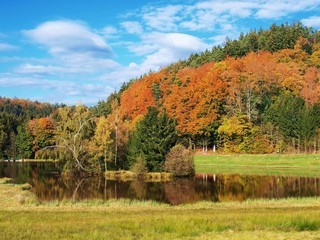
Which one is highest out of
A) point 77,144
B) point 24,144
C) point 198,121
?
point 198,121

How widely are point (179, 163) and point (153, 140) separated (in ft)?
18.0

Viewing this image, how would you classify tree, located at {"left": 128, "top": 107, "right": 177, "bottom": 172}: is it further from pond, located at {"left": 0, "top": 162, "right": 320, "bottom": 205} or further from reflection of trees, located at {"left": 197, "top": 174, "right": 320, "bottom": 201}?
reflection of trees, located at {"left": 197, "top": 174, "right": 320, "bottom": 201}

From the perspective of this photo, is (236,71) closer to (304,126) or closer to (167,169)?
(304,126)

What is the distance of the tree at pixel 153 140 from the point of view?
197ft

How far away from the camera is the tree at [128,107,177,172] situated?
197 ft

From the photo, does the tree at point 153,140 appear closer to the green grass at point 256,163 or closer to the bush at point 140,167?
the bush at point 140,167

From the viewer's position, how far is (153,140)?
60.3m

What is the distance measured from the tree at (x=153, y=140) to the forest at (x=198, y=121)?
155 mm

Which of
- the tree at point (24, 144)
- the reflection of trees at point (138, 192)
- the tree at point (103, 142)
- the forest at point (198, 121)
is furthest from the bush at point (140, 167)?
the tree at point (24, 144)

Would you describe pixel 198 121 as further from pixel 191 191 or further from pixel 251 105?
pixel 191 191

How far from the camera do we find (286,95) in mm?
92688

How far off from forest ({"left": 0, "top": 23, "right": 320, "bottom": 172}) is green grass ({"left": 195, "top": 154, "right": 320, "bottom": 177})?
5561 millimetres

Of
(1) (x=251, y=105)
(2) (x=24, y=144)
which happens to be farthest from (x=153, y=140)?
(2) (x=24, y=144)

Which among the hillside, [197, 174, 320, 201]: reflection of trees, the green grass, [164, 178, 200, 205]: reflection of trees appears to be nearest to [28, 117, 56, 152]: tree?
the hillside
